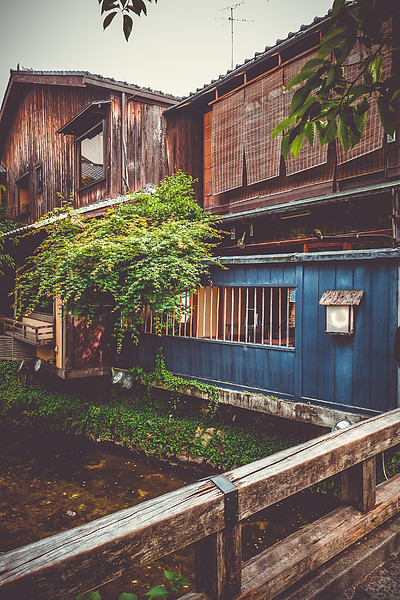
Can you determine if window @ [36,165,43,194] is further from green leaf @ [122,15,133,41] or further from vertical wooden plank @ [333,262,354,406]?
green leaf @ [122,15,133,41]

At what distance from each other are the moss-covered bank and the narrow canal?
0.34 meters

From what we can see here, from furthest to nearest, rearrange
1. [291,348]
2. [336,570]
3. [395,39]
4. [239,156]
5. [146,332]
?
[239,156] < [146,332] < [291,348] < [336,570] < [395,39]

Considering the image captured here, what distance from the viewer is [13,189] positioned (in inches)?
768

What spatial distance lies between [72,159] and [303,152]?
9.31 meters

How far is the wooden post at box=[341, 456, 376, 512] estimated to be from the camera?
289cm

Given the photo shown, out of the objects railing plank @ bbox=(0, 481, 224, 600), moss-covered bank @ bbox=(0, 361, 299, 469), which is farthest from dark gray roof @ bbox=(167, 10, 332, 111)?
railing plank @ bbox=(0, 481, 224, 600)

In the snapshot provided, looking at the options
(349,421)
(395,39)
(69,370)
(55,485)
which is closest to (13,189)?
(69,370)

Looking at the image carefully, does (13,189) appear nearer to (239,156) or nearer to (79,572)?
(239,156)

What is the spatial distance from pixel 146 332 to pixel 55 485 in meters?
3.77

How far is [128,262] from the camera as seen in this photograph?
8148 millimetres

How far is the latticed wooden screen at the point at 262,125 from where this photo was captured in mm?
9789

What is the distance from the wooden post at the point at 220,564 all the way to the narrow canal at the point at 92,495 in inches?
136

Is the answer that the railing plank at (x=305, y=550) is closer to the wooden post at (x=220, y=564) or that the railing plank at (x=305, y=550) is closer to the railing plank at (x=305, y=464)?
the wooden post at (x=220, y=564)

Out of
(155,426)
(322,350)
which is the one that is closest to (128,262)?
(155,426)
